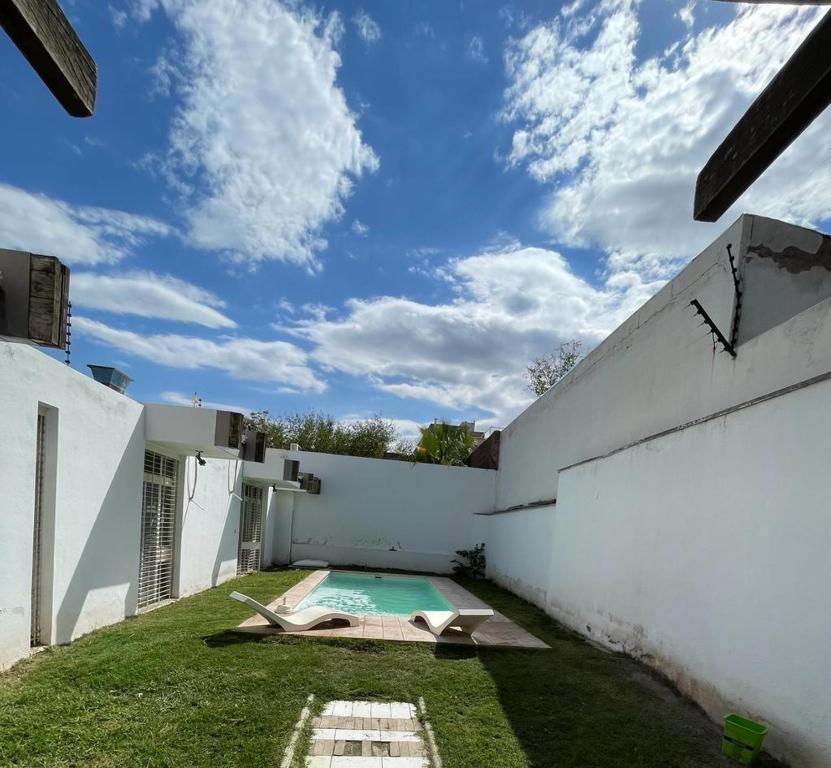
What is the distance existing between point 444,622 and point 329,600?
5.07 metres

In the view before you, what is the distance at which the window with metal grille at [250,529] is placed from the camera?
42.5ft

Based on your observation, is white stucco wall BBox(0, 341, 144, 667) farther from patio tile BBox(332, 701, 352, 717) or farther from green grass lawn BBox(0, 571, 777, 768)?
patio tile BBox(332, 701, 352, 717)

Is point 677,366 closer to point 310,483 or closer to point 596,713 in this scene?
point 596,713

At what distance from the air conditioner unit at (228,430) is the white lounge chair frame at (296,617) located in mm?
2008

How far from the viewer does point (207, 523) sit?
396 inches

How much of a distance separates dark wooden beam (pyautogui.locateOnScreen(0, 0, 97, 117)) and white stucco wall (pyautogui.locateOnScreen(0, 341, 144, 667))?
3650 millimetres

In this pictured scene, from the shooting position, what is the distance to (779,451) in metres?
4.18

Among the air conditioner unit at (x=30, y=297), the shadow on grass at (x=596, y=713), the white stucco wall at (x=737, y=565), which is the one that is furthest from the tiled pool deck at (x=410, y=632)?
the air conditioner unit at (x=30, y=297)

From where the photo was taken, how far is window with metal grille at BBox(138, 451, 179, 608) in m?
7.70

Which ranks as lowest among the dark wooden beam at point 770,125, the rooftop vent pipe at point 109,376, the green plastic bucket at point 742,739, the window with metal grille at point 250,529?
the window with metal grille at point 250,529

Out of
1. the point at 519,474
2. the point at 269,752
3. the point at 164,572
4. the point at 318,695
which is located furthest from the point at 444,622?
the point at 519,474

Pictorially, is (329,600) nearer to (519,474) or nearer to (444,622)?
(444,622)

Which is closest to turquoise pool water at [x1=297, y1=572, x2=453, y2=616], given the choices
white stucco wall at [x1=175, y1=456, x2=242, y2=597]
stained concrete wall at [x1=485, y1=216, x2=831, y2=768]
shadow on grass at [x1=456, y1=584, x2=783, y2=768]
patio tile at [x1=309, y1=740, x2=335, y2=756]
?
white stucco wall at [x1=175, y1=456, x2=242, y2=597]

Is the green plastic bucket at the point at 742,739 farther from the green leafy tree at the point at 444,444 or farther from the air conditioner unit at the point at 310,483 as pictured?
the green leafy tree at the point at 444,444
